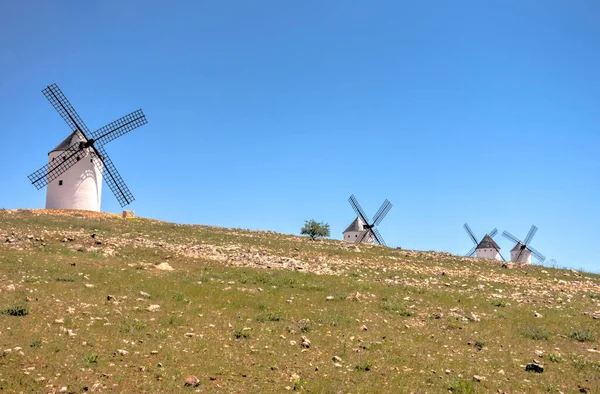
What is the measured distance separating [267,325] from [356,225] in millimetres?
73051

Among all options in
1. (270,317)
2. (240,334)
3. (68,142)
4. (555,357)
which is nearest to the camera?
(555,357)

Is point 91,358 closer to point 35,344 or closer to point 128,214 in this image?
point 35,344

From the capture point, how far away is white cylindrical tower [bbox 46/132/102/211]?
5150cm

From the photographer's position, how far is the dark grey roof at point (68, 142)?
172 ft

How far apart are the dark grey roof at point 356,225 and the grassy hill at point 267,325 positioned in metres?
58.3

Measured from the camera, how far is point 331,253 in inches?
1358

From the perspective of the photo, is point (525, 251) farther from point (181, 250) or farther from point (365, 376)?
point (365, 376)

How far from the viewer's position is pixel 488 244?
89.6 meters

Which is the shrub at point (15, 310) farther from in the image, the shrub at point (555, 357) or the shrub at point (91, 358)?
the shrub at point (555, 357)

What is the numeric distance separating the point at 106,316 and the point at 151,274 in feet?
21.9

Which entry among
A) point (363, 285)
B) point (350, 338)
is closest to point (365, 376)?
point (350, 338)

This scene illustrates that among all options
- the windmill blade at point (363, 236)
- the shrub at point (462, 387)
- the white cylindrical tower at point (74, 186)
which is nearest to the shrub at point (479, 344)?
the shrub at point (462, 387)

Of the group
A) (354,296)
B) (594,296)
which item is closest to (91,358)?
Result: (354,296)

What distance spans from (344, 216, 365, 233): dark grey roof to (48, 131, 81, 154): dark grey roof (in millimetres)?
50044
